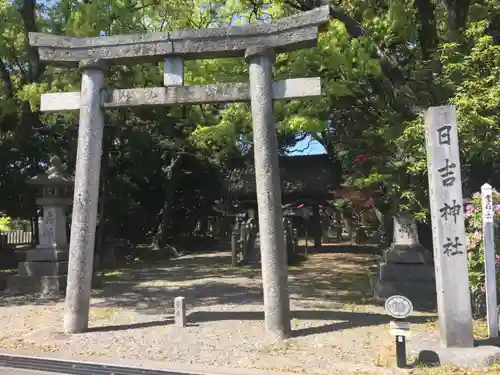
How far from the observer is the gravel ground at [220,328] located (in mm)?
6120

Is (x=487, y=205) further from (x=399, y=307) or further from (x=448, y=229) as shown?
(x=399, y=307)

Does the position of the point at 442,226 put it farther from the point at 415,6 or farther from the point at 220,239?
the point at 220,239

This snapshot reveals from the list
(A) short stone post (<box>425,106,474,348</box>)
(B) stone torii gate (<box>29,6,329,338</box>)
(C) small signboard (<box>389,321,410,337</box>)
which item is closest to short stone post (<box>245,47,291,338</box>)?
(B) stone torii gate (<box>29,6,329,338</box>)

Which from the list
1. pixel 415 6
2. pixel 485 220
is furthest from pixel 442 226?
pixel 415 6

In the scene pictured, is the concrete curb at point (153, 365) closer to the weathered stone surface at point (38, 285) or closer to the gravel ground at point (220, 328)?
the gravel ground at point (220, 328)

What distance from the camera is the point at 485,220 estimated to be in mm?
6562

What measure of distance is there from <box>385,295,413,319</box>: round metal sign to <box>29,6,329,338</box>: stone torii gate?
5.55 ft

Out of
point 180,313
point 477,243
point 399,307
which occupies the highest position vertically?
point 477,243

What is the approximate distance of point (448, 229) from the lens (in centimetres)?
614

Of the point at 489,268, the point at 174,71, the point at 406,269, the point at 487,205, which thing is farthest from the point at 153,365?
the point at 406,269

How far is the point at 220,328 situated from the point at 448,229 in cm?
382

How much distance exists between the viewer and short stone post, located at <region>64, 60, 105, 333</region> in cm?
747

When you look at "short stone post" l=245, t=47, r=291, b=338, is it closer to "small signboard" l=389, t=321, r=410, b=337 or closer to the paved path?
"small signboard" l=389, t=321, r=410, b=337

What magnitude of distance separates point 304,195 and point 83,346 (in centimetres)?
1907
